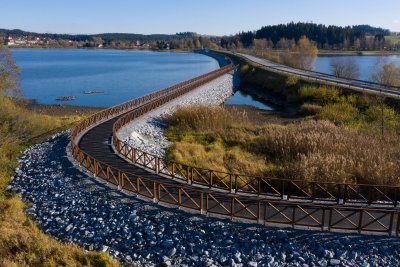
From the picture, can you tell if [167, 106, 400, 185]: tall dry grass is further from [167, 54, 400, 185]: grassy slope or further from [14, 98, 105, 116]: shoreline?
[14, 98, 105, 116]: shoreline

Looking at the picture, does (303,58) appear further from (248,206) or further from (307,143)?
(248,206)

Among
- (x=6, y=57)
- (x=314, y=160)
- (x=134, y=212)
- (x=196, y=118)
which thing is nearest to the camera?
(x=134, y=212)

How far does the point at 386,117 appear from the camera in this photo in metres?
30.7

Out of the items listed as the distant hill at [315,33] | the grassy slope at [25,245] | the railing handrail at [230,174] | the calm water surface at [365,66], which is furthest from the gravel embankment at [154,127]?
the distant hill at [315,33]

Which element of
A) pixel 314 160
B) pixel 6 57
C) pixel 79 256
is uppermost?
pixel 6 57

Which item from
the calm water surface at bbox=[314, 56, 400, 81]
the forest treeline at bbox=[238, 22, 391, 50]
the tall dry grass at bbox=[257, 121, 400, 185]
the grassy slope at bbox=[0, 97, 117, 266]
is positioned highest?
the forest treeline at bbox=[238, 22, 391, 50]

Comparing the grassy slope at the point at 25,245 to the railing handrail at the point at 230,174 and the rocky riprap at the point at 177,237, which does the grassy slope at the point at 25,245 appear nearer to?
the rocky riprap at the point at 177,237

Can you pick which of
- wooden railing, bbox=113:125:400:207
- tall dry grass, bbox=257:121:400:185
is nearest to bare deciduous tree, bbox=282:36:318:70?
tall dry grass, bbox=257:121:400:185

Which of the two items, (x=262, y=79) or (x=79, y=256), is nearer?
(x=79, y=256)

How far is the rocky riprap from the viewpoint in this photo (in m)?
11.2

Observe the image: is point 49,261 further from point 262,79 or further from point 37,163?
point 262,79

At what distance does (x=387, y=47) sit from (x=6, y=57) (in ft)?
522

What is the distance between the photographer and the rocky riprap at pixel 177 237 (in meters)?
11.2

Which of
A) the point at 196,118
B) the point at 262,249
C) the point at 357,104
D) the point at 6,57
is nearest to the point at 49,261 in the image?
the point at 262,249
